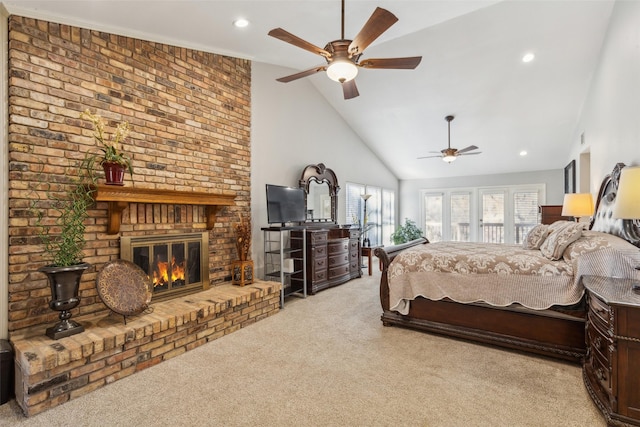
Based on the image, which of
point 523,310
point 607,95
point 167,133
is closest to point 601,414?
point 523,310

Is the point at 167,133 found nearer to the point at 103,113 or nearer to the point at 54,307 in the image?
the point at 103,113

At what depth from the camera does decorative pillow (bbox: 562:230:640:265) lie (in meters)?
2.31

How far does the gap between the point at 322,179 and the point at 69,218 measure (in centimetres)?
378

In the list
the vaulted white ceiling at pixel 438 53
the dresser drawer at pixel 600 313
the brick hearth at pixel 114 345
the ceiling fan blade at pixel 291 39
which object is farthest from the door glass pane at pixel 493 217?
the ceiling fan blade at pixel 291 39

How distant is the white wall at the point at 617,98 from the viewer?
113 inches

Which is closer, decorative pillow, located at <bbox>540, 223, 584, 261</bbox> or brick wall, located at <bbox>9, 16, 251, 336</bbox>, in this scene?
brick wall, located at <bbox>9, 16, 251, 336</bbox>

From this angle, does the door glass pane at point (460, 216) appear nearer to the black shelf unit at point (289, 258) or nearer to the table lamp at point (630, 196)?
the black shelf unit at point (289, 258)

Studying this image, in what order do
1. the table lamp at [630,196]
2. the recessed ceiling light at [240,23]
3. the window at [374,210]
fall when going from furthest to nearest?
1. the window at [374,210]
2. the recessed ceiling light at [240,23]
3. the table lamp at [630,196]

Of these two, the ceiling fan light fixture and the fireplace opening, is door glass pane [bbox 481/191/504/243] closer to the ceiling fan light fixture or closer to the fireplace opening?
the ceiling fan light fixture

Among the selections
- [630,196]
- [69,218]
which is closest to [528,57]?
[630,196]

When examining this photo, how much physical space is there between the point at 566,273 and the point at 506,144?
16.1 ft

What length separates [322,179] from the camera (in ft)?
18.8

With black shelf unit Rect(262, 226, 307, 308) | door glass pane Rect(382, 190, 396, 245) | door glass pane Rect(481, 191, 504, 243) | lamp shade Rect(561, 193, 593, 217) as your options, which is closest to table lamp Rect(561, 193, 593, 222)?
lamp shade Rect(561, 193, 593, 217)

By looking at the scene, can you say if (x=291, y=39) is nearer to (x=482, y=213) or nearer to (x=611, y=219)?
(x=611, y=219)
